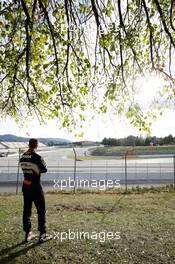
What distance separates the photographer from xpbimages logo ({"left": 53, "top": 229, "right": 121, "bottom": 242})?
5359 mm

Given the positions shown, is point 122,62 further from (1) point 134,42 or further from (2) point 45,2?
(2) point 45,2

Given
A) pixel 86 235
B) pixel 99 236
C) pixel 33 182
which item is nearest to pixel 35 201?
pixel 33 182

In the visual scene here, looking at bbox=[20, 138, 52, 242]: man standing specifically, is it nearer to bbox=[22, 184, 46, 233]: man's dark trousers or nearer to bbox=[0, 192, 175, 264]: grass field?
bbox=[22, 184, 46, 233]: man's dark trousers

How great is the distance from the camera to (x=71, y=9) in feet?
18.0

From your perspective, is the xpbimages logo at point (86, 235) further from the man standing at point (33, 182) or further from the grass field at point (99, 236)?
the man standing at point (33, 182)

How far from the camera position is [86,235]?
18.2 feet

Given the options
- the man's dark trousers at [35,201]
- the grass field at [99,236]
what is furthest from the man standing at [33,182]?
the grass field at [99,236]

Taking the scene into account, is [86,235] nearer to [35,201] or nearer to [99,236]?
[99,236]

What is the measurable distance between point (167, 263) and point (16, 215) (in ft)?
14.4

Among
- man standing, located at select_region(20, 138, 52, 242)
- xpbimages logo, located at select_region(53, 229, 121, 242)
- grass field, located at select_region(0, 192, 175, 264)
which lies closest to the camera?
grass field, located at select_region(0, 192, 175, 264)

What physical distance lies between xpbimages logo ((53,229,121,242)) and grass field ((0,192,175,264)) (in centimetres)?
5

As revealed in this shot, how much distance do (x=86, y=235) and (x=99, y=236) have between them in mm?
264

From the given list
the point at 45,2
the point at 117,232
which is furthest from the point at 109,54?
the point at 117,232

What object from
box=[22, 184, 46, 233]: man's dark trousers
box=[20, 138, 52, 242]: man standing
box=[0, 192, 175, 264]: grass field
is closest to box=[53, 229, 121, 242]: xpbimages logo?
box=[0, 192, 175, 264]: grass field
